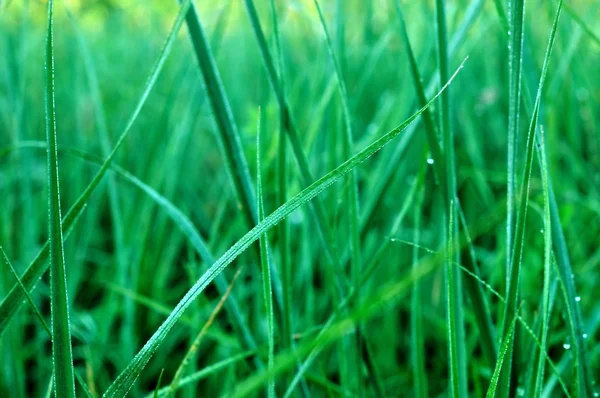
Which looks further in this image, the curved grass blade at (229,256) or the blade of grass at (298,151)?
the blade of grass at (298,151)

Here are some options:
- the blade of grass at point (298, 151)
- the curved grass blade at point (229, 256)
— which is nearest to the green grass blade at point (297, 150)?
the blade of grass at point (298, 151)

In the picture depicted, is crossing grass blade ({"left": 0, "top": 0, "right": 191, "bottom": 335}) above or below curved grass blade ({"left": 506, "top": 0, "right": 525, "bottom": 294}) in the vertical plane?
below

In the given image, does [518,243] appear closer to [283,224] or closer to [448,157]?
[448,157]

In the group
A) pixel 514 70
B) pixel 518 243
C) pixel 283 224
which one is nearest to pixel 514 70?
pixel 514 70

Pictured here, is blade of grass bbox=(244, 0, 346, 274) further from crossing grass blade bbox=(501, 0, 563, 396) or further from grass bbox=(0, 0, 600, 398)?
crossing grass blade bbox=(501, 0, 563, 396)

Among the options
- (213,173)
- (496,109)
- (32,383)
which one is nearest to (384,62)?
(496,109)

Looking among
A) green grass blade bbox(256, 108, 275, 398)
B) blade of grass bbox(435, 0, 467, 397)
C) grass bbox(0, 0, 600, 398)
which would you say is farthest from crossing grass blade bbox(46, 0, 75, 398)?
blade of grass bbox(435, 0, 467, 397)

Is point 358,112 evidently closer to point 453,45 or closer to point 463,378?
point 453,45

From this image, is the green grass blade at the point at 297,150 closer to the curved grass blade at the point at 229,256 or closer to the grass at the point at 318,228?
the grass at the point at 318,228
